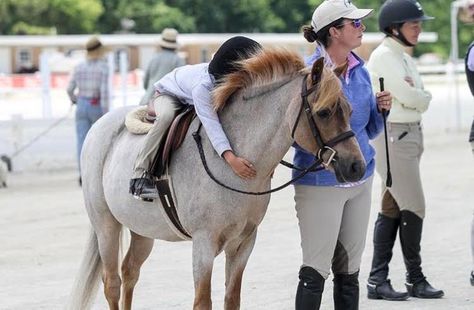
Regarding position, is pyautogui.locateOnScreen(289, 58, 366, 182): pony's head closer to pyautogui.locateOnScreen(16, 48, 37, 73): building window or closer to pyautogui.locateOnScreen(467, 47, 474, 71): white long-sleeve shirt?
pyautogui.locateOnScreen(467, 47, 474, 71): white long-sleeve shirt

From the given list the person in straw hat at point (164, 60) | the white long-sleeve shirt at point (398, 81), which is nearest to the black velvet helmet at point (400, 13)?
the white long-sleeve shirt at point (398, 81)

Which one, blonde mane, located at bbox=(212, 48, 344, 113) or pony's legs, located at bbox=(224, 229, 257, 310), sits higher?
blonde mane, located at bbox=(212, 48, 344, 113)

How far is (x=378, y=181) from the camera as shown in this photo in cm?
1497

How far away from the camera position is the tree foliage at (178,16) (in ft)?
214

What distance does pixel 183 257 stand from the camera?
31.1 ft

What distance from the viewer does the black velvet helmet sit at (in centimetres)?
746

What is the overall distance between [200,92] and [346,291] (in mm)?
1313

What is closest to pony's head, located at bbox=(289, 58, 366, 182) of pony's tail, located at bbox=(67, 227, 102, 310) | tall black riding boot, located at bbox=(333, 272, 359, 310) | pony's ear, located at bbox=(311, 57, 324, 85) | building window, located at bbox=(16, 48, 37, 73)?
pony's ear, located at bbox=(311, 57, 324, 85)

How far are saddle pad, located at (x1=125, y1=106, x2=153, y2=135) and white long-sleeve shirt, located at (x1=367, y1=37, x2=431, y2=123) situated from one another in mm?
1750

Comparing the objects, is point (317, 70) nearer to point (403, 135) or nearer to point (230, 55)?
point (230, 55)

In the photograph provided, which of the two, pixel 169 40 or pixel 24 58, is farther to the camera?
pixel 24 58

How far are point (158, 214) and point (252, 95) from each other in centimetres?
93

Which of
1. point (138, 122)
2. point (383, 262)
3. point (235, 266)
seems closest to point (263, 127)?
point (235, 266)

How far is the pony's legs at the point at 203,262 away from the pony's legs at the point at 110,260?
3.81 feet
